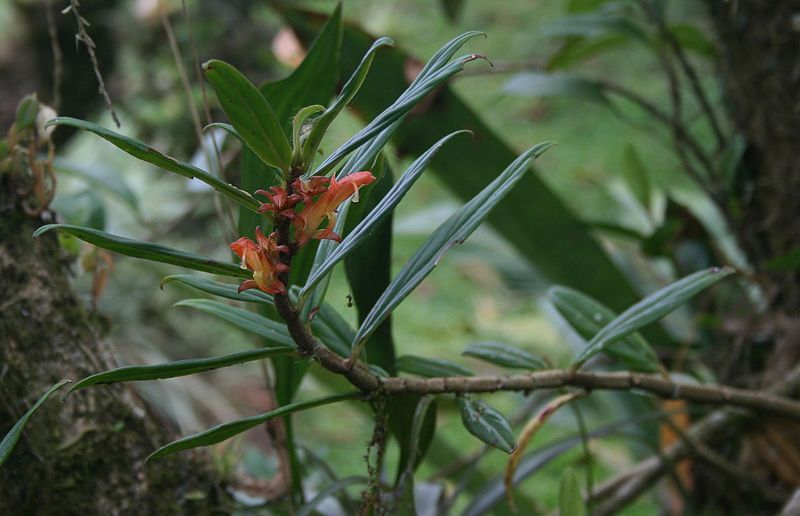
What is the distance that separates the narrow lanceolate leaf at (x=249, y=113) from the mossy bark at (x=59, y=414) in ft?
0.79

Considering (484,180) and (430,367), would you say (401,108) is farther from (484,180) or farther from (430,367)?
(484,180)

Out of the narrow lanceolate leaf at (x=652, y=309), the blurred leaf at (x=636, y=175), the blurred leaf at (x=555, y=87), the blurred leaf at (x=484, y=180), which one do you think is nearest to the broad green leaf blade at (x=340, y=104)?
the narrow lanceolate leaf at (x=652, y=309)

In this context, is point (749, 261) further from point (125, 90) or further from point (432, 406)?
point (125, 90)

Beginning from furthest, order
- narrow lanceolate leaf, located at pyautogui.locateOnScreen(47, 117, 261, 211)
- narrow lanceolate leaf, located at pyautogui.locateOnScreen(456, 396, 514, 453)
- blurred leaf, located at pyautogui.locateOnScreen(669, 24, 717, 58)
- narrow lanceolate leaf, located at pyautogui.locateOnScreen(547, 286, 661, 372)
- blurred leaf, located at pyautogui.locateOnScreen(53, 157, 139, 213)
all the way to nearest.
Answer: blurred leaf, located at pyautogui.locateOnScreen(669, 24, 717, 58), blurred leaf, located at pyautogui.locateOnScreen(53, 157, 139, 213), narrow lanceolate leaf, located at pyautogui.locateOnScreen(547, 286, 661, 372), narrow lanceolate leaf, located at pyautogui.locateOnScreen(456, 396, 514, 453), narrow lanceolate leaf, located at pyautogui.locateOnScreen(47, 117, 261, 211)

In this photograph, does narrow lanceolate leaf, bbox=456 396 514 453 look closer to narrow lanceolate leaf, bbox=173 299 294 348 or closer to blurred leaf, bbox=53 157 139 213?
narrow lanceolate leaf, bbox=173 299 294 348

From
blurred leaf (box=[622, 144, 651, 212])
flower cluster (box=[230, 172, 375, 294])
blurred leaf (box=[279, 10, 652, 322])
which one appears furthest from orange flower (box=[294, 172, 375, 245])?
blurred leaf (box=[622, 144, 651, 212])

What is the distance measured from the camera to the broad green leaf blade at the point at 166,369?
34 centimetres

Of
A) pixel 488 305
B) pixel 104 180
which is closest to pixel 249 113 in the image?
pixel 104 180

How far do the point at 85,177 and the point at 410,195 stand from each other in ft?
6.39

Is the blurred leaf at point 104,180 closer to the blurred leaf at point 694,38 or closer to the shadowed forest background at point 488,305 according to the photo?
the shadowed forest background at point 488,305

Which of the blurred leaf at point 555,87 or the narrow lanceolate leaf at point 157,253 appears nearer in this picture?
the narrow lanceolate leaf at point 157,253

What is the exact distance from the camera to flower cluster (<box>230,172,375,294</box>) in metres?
0.31

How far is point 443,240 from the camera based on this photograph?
0.39 m

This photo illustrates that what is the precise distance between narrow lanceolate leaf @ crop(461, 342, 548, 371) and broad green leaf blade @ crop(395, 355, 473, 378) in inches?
0.8
